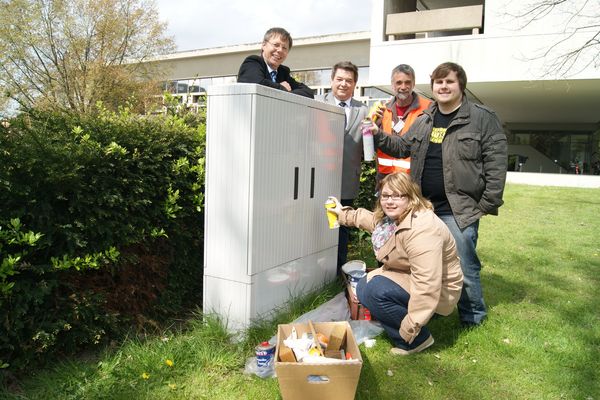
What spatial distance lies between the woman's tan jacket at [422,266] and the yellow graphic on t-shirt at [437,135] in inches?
29.4

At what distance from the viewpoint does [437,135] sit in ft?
11.6

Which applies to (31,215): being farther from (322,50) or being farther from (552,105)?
(322,50)

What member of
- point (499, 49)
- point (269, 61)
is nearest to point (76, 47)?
point (499, 49)

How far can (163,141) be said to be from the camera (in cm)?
342

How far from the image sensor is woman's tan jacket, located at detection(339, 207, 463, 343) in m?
2.88

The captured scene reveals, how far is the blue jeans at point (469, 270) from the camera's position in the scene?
11.5 feet

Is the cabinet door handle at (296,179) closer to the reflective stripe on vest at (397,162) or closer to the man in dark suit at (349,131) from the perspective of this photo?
the man in dark suit at (349,131)

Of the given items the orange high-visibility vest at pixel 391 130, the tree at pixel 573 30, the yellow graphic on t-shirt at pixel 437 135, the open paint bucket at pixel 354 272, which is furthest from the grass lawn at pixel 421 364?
the tree at pixel 573 30

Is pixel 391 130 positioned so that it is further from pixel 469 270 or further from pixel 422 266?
pixel 422 266

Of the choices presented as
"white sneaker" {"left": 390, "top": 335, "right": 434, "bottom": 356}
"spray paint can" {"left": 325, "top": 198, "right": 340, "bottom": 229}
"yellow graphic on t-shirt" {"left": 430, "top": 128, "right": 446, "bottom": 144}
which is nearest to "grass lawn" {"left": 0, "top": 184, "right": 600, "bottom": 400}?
"white sneaker" {"left": 390, "top": 335, "right": 434, "bottom": 356}

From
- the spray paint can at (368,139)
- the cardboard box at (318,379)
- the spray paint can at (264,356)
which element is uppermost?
the spray paint can at (368,139)

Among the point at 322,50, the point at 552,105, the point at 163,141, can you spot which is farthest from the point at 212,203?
the point at 322,50

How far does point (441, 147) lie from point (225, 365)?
88.6 inches

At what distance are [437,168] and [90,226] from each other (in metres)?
2.53
